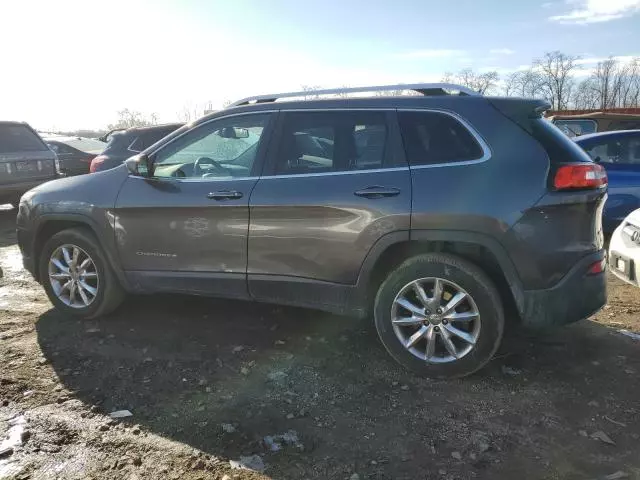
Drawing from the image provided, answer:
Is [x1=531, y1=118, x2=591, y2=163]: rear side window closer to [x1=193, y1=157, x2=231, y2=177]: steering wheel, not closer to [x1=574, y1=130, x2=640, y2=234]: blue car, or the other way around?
[x1=193, y1=157, x2=231, y2=177]: steering wheel

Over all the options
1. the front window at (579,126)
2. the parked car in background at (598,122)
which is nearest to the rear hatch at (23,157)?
the parked car in background at (598,122)

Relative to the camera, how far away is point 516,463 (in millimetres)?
2689

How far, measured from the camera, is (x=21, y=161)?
9414 millimetres

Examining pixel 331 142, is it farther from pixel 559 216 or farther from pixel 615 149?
pixel 615 149

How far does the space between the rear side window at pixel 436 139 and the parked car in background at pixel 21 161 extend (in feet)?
26.8

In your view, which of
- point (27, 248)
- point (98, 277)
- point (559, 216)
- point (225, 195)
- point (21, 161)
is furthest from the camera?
point (21, 161)

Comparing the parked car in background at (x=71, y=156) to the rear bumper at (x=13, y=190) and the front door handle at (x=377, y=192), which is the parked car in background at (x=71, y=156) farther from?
the front door handle at (x=377, y=192)

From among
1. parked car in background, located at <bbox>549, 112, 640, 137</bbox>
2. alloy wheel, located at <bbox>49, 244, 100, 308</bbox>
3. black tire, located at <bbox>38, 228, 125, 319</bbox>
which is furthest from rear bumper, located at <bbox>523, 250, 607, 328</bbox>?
parked car in background, located at <bbox>549, 112, 640, 137</bbox>

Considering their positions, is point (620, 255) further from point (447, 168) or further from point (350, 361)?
point (350, 361)

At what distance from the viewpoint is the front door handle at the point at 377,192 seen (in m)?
3.44

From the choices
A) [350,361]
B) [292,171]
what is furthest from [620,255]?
[292,171]

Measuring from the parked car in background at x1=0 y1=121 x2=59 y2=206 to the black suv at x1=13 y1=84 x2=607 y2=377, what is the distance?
6024mm

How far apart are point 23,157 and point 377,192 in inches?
326

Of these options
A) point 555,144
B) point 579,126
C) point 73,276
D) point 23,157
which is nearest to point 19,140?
point 23,157
